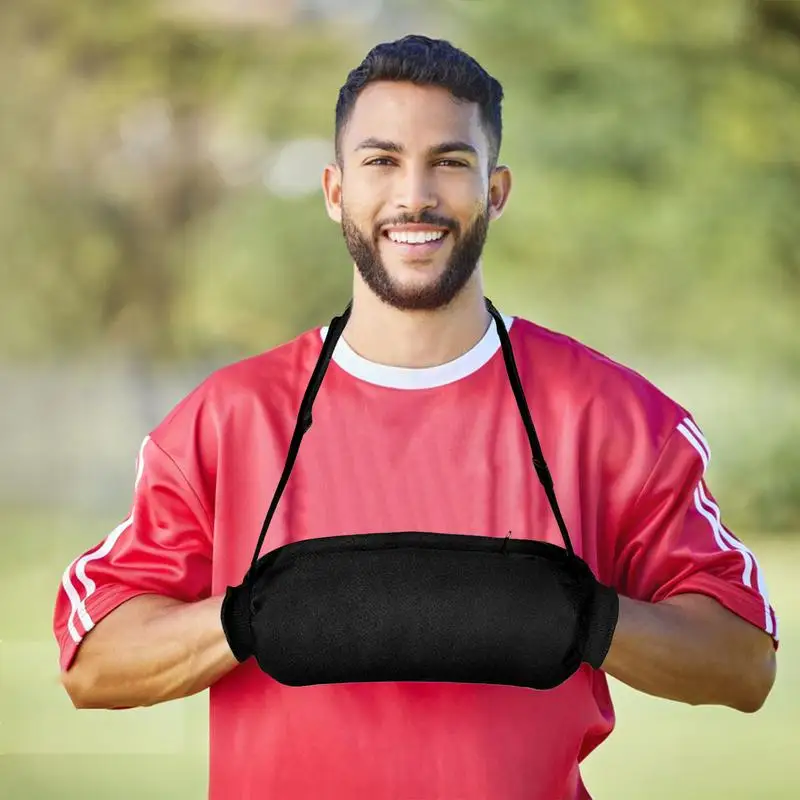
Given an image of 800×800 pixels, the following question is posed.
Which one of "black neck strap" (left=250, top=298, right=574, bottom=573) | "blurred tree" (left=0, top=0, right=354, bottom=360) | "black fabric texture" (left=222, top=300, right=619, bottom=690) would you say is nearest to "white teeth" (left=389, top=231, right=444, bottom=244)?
"black neck strap" (left=250, top=298, right=574, bottom=573)

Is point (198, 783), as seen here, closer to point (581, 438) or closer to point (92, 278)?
point (92, 278)

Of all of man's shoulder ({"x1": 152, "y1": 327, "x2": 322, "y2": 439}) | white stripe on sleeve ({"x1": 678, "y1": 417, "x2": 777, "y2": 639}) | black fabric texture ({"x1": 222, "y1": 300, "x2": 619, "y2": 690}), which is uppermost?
man's shoulder ({"x1": 152, "y1": 327, "x2": 322, "y2": 439})

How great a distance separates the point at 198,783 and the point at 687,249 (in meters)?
2.32

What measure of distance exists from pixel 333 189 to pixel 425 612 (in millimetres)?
439

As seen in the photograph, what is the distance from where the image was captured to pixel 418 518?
3.80ft


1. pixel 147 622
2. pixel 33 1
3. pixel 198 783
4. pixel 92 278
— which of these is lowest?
pixel 198 783

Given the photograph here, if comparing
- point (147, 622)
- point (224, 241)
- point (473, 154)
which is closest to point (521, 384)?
point (473, 154)

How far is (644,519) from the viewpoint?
1169 mm

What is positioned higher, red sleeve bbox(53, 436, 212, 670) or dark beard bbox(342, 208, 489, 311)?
dark beard bbox(342, 208, 489, 311)

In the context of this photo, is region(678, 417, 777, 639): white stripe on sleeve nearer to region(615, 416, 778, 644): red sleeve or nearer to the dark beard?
region(615, 416, 778, 644): red sleeve

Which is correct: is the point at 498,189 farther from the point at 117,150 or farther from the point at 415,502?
the point at 117,150

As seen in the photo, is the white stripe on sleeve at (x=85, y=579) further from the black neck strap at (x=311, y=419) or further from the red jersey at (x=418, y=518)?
the black neck strap at (x=311, y=419)

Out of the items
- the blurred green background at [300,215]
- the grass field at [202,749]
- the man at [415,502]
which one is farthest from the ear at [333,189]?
the blurred green background at [300,215]

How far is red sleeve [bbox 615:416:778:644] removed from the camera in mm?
1143
